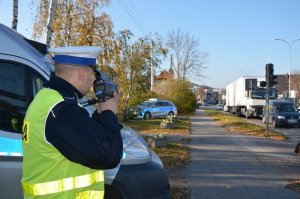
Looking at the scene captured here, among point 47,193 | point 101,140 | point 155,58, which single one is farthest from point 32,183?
point 155,58

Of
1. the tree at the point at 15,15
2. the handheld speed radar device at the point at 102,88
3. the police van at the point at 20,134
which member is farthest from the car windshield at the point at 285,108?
the handheld speed radar device at the point at 102,88

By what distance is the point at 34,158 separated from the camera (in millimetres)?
2393

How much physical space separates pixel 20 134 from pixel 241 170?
7.36m

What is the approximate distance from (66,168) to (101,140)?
24 cm

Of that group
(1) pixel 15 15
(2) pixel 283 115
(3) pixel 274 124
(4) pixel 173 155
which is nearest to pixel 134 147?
(1) pixel 15 15

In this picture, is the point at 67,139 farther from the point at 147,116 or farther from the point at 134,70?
the point at 147,116

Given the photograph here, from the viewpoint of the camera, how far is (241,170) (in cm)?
1059

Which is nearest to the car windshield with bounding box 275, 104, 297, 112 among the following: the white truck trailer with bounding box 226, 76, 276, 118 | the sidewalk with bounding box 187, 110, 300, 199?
the white truck trailer with bounding box 226, 76, 276, 118

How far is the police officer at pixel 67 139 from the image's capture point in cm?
229

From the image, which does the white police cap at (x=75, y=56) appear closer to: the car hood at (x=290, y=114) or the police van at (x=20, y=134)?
the police van at (x=20, y=134)

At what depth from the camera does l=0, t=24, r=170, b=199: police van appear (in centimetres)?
411

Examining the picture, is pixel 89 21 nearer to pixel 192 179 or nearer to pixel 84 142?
pixel 192 179

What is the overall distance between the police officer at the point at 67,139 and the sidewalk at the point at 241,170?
561cm

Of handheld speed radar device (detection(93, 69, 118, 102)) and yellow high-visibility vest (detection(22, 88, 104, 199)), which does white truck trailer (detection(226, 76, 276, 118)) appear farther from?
yellow high-visibility vest (detection(22, 88, 104, 199))
